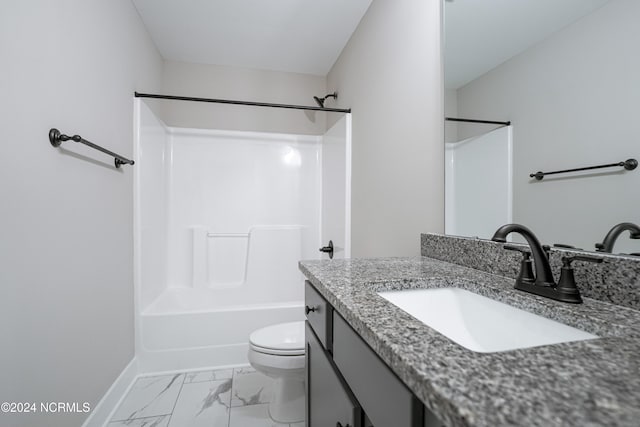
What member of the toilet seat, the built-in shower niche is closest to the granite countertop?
the toilet seat

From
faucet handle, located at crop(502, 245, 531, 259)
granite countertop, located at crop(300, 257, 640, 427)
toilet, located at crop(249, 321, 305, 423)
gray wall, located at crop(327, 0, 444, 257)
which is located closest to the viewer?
granite countertop, located at crop(300, 257, 640, 427)

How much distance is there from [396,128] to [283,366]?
136 cm

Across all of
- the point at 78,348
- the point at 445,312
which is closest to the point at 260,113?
the point at 78,348

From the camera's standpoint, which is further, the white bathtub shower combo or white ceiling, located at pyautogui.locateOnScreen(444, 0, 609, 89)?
the white bathtub shower combo

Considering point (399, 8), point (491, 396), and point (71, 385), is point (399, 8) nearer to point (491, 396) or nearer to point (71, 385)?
point (491, 396)

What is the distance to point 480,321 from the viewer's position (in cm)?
78

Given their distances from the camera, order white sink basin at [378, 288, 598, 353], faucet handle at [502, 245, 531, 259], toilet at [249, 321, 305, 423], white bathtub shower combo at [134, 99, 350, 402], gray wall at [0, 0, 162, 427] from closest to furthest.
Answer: white sink basin at [378, 288, 598, 353], faucet handle at [502, 245, 531, 259], gray wall at [0, 0, 162, 427], toilet at [249, 321, 305, 423], white bathtub shower combo at [134, 99, 350, 402]

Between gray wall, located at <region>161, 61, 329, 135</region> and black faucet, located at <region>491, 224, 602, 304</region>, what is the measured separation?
251cm

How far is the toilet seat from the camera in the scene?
1537mm

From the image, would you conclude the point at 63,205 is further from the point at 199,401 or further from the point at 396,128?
the point at 396,128

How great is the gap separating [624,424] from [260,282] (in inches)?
107

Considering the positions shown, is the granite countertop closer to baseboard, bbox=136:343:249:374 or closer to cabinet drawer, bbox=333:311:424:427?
cabinet drawer, bbox=333:311:424:427

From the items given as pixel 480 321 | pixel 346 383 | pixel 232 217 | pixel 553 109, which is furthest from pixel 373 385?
pixel 232 217

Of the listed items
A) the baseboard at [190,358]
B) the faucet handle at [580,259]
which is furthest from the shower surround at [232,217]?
the faucet handle at [580,259]
